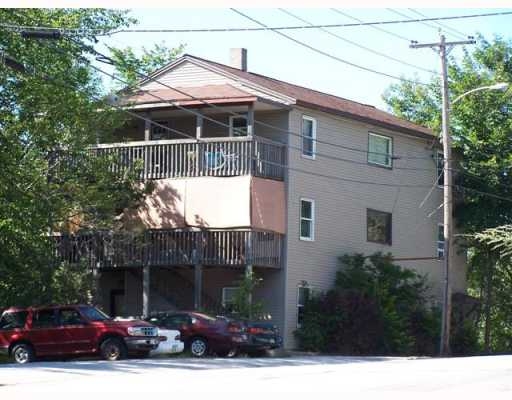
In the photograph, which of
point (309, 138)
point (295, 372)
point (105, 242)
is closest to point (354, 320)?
point (309, 138)

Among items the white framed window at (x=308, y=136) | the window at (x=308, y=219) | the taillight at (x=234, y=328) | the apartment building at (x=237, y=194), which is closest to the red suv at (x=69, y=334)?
the taillight at (x=234, y=328)

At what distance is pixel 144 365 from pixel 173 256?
12.8 m

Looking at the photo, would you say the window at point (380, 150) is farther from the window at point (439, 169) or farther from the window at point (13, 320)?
the window at point (13, 320)

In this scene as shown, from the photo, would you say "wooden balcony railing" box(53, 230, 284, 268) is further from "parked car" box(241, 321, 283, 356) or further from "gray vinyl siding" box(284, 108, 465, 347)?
"parked car" box(241, 321, 283, 356)

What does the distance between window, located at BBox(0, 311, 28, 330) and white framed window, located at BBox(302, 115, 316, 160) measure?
13.9m

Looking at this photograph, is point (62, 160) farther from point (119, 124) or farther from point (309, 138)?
point (309, 138)

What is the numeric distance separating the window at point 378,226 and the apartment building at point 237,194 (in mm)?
53

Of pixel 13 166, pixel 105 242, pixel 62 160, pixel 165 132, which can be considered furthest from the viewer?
pixel 165 132

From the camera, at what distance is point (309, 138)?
4081 centimetres

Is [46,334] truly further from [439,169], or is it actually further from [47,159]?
[439,169]

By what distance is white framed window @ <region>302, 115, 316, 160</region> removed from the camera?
41.6m

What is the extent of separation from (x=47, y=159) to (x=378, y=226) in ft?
46.5

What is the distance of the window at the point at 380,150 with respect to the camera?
4484 centimetres

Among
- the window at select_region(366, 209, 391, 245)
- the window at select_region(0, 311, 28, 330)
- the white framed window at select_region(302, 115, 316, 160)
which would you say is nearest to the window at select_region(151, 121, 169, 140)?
the white framed window at select_region(302, 115, 316, 160)
